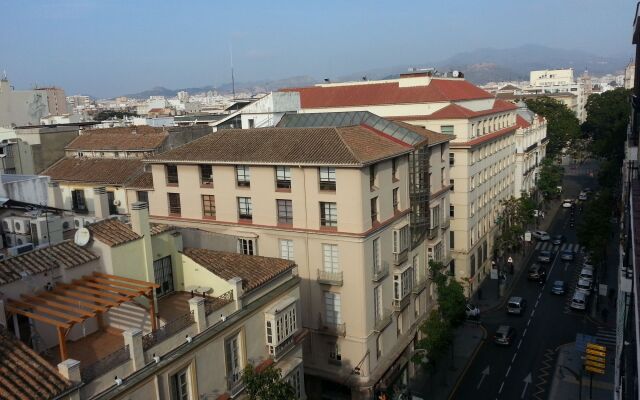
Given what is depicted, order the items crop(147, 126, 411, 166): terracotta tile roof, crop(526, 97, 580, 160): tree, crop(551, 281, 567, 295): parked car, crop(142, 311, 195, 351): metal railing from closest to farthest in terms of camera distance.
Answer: crop(142, 311, 195, 351): metal railing, crop(147, 126, 411, 166): terracotta tile roof, crop(551, 281, 567, 295): parked car, crop(526, 97, 580, 160): tree

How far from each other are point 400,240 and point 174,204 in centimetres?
1779

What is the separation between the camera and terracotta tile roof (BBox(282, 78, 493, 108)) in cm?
6209

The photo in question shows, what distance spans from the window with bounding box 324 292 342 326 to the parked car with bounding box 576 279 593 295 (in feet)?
108

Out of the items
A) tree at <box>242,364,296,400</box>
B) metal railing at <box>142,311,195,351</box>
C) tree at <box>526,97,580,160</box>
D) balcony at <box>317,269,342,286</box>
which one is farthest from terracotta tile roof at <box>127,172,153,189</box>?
tree at <box>526,97,580,160</box>

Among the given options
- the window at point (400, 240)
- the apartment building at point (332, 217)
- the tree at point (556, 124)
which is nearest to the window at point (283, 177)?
the apartment building at point (332, 217)

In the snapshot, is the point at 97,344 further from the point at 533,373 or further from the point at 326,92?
the point at 326,92

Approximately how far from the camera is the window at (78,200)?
167 feet

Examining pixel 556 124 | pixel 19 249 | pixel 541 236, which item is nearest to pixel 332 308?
pixel 19 249

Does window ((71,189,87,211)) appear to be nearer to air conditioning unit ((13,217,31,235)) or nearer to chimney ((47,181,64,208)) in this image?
chimney ((47,181,64,208))

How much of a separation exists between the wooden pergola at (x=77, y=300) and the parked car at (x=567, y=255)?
6163cm

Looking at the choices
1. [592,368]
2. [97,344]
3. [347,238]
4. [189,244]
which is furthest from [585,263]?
[97,344]

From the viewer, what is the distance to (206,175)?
41.1 meters

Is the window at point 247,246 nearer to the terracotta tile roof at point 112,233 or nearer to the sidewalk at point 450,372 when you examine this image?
the terracotta tile roof at point 112,233

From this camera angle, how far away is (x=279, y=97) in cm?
6053
